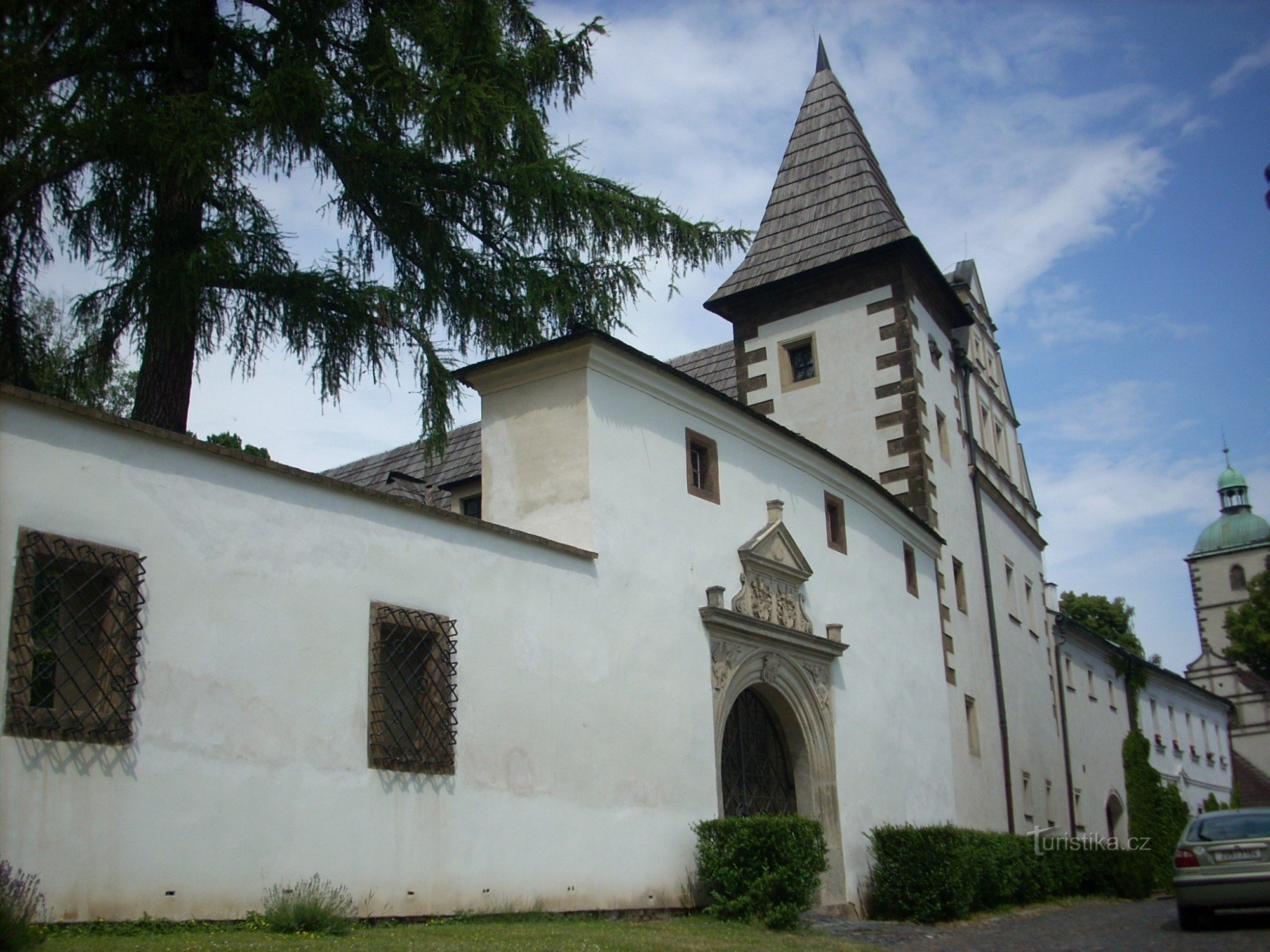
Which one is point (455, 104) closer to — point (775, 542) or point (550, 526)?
point (550, 526)

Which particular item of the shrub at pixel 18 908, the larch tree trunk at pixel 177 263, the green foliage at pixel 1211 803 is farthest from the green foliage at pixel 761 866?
the green foliage at pixel 1211 803

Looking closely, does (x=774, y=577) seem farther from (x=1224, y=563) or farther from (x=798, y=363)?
(x=1224, y=563)

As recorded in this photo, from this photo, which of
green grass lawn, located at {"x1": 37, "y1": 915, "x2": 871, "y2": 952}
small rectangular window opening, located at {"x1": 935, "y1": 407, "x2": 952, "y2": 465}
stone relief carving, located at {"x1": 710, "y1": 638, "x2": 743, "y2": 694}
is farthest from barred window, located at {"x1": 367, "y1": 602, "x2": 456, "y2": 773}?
small rectangular window opening, located at {"x1": 935, "y1": 407, "x2": 952, "y2": 465}

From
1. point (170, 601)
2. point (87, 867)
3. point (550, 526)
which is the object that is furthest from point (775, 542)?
point (87, 867)

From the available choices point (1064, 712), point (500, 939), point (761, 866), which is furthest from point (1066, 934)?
point (1064, 712)

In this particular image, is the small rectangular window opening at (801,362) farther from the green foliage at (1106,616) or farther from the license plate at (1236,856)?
the green foliage at (1106,616)

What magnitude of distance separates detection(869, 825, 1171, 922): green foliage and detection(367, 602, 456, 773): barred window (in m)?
8.40

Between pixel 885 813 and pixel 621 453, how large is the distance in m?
7.86

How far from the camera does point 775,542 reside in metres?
16.9

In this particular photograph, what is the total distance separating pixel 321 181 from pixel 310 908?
8969mm

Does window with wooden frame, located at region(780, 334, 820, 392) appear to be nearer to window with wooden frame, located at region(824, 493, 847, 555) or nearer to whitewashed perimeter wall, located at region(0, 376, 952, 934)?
window with wooden frame, located at region(824, 493, 847, 555)

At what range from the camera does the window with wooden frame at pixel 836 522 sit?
1886 cm

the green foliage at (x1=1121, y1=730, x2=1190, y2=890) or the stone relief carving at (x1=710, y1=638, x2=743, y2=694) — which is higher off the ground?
the stone relief carving at (x1=710, y1=638, x2=743, y2=694)

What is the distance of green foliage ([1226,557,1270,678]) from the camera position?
162ft
